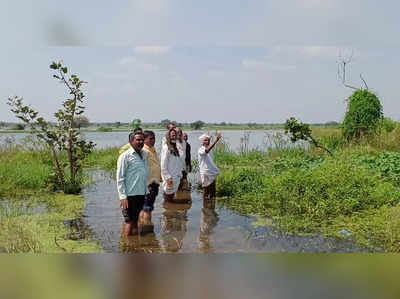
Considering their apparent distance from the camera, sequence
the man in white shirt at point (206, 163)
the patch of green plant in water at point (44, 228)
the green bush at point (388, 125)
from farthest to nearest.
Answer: the green bush at point (388, 125), the man in white shirt at point (206, 163), the patch of green plant in water at point (44, 228)

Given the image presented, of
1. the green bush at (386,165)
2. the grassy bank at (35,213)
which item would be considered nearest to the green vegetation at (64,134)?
the grassy bank at (35,213)

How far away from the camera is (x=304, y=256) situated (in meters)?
1.78

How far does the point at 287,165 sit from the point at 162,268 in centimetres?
735

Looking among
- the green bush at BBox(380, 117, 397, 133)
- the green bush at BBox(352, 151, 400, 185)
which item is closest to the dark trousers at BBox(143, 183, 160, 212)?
the green bush at BBox(352, 151, 400, 185)

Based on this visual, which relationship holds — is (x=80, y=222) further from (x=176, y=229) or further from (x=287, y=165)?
(x=287, y=165)

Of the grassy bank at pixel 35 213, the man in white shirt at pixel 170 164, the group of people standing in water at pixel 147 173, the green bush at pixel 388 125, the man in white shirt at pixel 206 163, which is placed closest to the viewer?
the grassy bank at pixel 35 213

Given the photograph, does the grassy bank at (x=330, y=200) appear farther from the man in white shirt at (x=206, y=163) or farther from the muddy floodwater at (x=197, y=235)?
the man in white shirt at (x=206, y=163)

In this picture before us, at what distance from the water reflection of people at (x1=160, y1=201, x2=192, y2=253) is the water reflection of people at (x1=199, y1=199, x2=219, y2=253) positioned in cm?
24

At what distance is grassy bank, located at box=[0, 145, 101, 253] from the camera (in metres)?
3.78

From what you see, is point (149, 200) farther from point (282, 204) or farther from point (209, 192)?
point (282, 204)

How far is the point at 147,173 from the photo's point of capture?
4.41m

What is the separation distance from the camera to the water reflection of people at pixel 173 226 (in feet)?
14.1

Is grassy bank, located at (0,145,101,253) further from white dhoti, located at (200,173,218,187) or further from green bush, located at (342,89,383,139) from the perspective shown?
green bush, located at (342,89,383,139)

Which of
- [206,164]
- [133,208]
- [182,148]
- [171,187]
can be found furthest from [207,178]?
[133,208]
